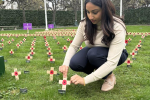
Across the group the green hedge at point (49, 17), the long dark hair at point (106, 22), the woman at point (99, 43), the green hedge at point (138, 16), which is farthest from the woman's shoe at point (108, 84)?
the green hedge at point (138, 16)

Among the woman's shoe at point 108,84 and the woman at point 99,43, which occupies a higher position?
the woman at point 99,43

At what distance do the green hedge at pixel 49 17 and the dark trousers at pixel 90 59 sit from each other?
63.5ft

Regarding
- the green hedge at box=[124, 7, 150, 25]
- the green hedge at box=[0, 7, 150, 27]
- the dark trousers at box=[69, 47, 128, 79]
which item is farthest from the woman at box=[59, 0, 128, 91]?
the green hedge at box=[124, 7, 150, 25]

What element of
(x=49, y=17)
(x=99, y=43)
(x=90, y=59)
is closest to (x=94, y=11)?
(x=99, y=43)

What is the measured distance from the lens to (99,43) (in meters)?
2.30

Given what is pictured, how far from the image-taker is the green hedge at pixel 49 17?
65.6ft

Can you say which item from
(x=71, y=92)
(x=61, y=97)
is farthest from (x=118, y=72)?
(x=61, y=97)

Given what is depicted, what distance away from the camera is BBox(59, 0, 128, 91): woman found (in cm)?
191

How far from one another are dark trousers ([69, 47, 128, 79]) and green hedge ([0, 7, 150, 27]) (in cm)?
1937

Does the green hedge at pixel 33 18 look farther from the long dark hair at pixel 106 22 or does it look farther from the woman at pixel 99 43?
the long dark hair at pixel 106 22

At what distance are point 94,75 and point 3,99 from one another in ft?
3.79

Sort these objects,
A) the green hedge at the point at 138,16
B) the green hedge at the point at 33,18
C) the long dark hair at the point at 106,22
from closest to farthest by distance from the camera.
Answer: the long dark hair at the point at 106,22 < the green hedge at the point at 33,18 < the green hedge at the point at 138,16

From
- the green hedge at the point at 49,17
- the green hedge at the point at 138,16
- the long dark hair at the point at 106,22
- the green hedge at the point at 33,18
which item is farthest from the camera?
the green hedge at the point at 138,16

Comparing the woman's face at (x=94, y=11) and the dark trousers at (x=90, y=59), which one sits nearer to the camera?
the woman's face at (x=94, y=11)
